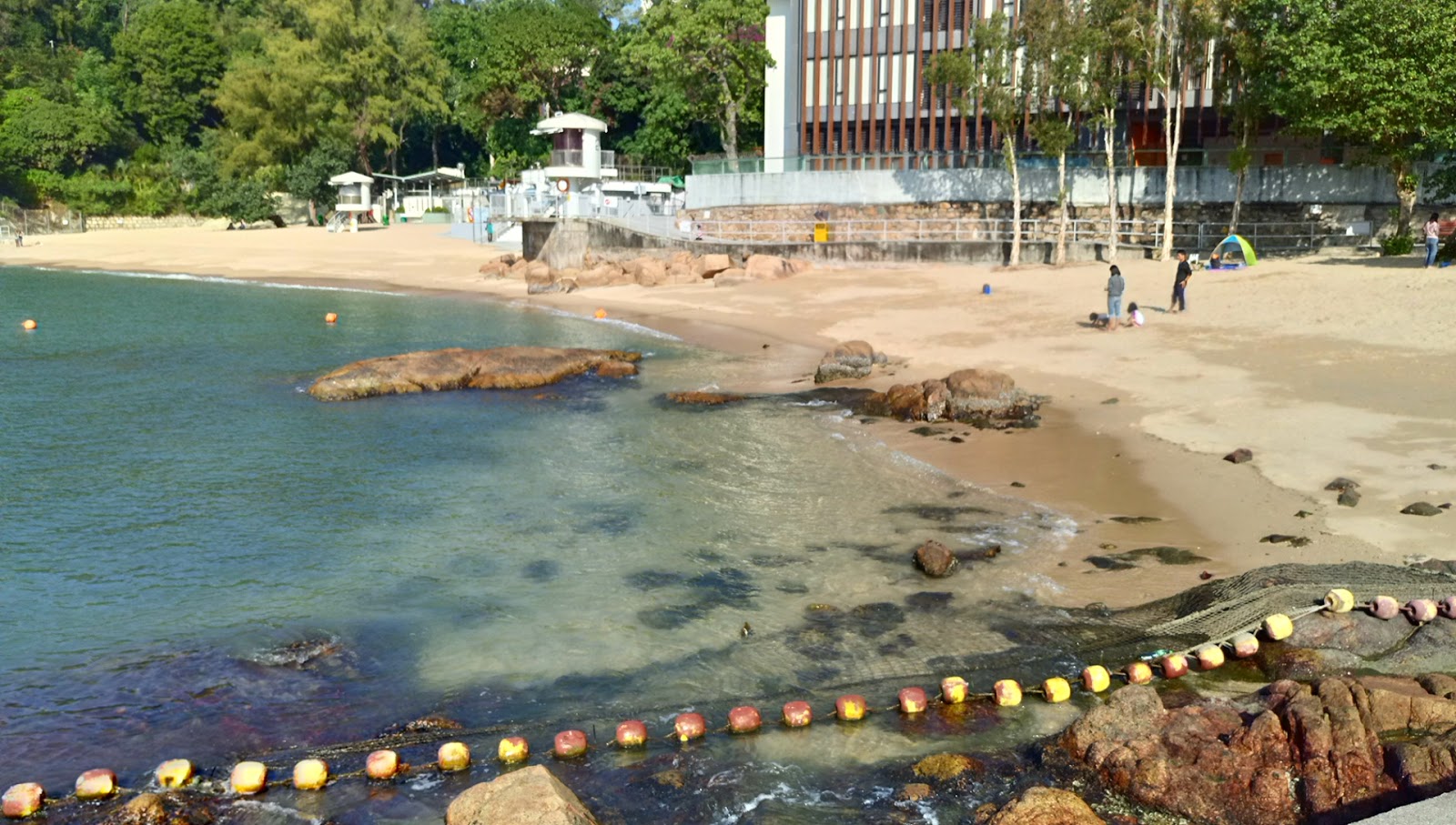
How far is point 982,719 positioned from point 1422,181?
3364 centimetres

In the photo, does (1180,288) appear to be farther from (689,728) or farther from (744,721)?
(689,728)

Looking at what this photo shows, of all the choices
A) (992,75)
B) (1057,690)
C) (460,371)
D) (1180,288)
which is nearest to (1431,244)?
(1180,288)

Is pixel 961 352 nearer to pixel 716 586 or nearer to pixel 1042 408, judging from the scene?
pixel 1042 408

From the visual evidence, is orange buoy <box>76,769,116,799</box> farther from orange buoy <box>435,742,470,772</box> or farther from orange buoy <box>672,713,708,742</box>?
orange buoy <box>672,713,708,742</box>

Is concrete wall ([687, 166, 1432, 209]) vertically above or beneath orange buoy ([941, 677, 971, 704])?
above

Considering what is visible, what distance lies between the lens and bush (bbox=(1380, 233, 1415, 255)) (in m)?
30.8

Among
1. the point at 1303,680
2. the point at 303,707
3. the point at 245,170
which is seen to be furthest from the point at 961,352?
the point at 245,170

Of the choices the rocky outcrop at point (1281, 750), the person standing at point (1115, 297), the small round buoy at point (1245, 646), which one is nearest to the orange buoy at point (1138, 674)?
the small round buoy at point (1245, 646)

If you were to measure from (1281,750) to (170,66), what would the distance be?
85.5 m

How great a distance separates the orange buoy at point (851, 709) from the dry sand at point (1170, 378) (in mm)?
3382

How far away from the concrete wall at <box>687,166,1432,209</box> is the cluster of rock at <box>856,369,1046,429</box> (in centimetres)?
2269

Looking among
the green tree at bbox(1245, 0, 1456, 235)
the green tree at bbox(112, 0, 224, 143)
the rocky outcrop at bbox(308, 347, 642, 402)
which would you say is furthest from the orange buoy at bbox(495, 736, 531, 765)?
the green tree at bbox(112, 0, 224, 143)

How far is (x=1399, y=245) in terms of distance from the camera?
101ft

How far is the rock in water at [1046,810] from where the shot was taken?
7.43 meters
